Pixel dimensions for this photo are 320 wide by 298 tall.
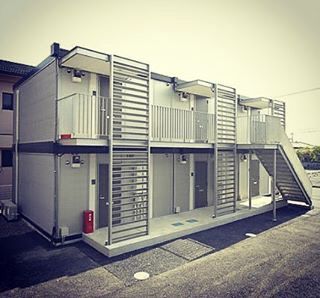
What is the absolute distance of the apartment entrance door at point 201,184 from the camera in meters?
13.7

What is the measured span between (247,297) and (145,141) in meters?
5.67

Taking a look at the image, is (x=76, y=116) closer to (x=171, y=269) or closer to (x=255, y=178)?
(x=171, y=269)

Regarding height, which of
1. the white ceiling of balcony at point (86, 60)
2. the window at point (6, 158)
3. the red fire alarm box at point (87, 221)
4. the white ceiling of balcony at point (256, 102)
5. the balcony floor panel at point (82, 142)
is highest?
the white ceiling of balcony at point (256, 102)

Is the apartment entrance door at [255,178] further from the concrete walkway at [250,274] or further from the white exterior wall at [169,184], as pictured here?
the concrete walkway at [250,274]

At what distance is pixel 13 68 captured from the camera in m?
15.9

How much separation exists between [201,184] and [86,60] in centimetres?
873

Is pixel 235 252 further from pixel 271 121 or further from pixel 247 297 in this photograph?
pixel 271 121

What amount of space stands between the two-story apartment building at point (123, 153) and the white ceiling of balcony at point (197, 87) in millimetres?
50

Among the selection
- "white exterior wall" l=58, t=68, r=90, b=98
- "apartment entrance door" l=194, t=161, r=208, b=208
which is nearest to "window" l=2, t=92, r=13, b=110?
"white exterior wall" l=58, t=68, r=90, b=98

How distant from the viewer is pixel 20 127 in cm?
1320

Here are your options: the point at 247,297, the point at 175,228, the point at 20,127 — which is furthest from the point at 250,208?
the point at 20,127

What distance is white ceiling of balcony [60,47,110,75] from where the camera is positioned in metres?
7.98

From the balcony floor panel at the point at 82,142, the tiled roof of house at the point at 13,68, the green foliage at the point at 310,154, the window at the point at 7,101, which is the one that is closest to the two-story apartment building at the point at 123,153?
the balcony floor panel at the point at 82,142

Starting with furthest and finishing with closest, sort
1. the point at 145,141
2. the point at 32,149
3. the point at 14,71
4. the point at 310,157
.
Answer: the point at 310,157 < the point at 14,71 < the point at 32,149 < the point at 145,141
